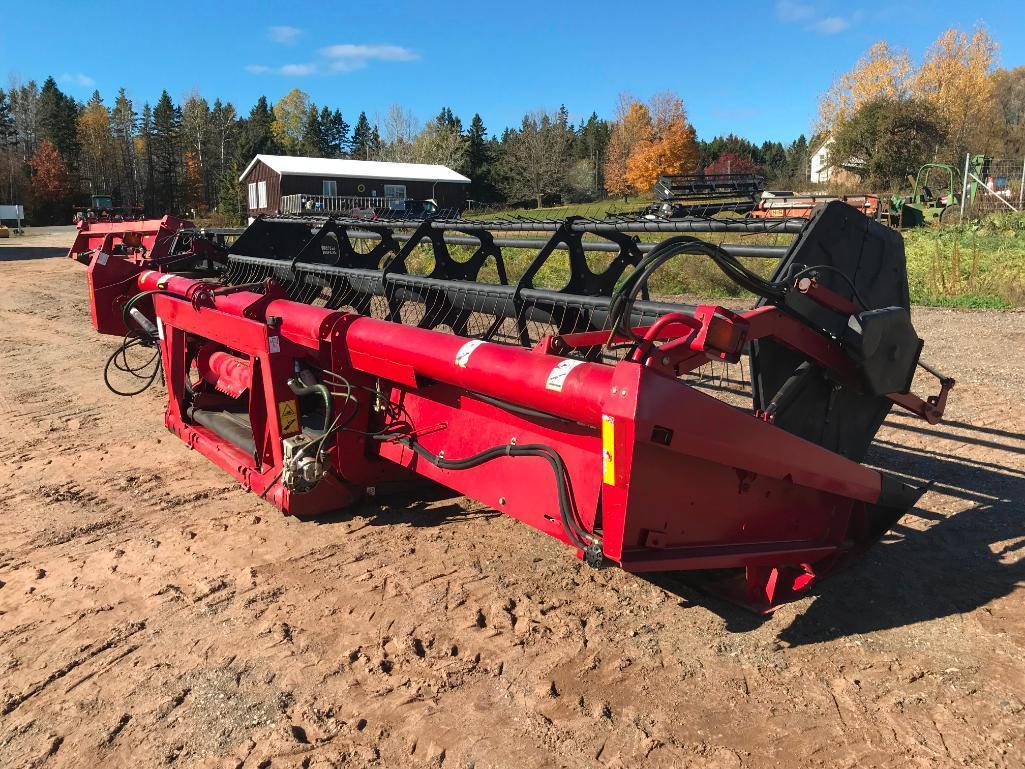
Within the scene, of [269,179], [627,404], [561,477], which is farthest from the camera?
[269,179]

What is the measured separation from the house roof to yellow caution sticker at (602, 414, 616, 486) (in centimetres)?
4539

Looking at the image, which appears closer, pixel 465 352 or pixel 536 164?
pixel 465 352

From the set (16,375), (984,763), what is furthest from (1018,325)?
(16,375)

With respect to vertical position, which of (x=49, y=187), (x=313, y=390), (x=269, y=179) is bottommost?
(x=313, y=390)

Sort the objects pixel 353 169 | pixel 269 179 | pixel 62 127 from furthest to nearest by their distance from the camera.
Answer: pixel 62 127
pixel 353 169
pixel 269 179

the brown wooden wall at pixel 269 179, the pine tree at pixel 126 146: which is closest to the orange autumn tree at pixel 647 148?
the brown wooden wall at pixel 269 179

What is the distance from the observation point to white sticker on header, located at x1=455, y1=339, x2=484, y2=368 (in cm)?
301

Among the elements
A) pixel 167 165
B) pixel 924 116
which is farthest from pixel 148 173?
pixel 924 116

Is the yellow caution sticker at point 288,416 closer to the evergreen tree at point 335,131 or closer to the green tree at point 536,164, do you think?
the green tree at point 536,164

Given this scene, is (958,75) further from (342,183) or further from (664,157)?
(342,183)

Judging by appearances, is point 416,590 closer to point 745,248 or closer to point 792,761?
point 792,761

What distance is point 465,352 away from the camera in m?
3.04

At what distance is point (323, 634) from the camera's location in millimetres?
2938

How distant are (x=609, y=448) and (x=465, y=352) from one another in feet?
2.92
